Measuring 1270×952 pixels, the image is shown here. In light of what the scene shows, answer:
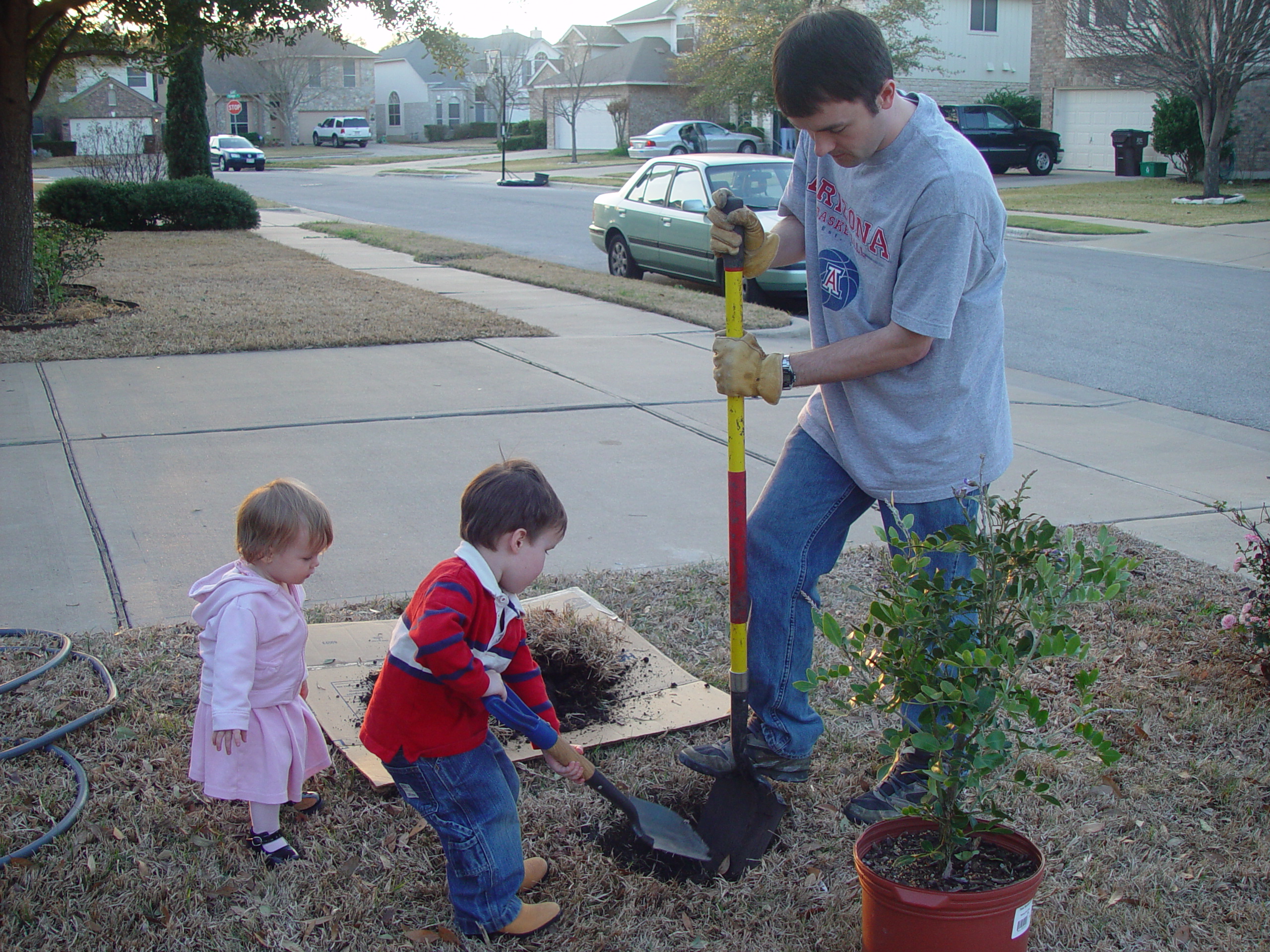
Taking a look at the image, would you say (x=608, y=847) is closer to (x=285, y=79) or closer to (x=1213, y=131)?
(x=1213, y=131)

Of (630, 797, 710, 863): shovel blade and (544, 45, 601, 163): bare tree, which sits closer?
(630, 797, 710, 863): shovel blade

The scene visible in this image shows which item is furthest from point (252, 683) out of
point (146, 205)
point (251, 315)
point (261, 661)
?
point (146, 205)

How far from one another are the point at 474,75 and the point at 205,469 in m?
67.3

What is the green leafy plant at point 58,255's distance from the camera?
410 inches

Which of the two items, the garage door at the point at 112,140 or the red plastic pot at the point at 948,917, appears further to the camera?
the garage door at the point at 112,140

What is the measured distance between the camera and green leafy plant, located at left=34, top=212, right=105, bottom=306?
34.2ft

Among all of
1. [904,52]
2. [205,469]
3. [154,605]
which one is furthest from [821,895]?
[904,52]

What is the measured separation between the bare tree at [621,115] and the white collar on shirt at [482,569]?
4858 cm

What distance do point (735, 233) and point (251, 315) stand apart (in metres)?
7.94

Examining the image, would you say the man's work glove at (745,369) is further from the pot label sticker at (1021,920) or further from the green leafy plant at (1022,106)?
the green leafy plant at (1022,106)

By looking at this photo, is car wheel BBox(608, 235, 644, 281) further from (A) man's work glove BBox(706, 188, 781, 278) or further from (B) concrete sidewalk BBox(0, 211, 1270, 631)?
(A) man's work glove BBox(706, 188, 781, 278)

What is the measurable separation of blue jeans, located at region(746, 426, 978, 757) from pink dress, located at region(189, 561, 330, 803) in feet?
3.75

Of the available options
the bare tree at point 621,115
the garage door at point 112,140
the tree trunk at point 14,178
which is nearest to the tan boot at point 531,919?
the tree trunk at point 14,178

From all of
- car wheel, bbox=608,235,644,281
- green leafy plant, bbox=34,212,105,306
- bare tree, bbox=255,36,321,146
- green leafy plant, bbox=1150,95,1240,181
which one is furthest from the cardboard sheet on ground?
bare tree, bbox=255,36,321,146
